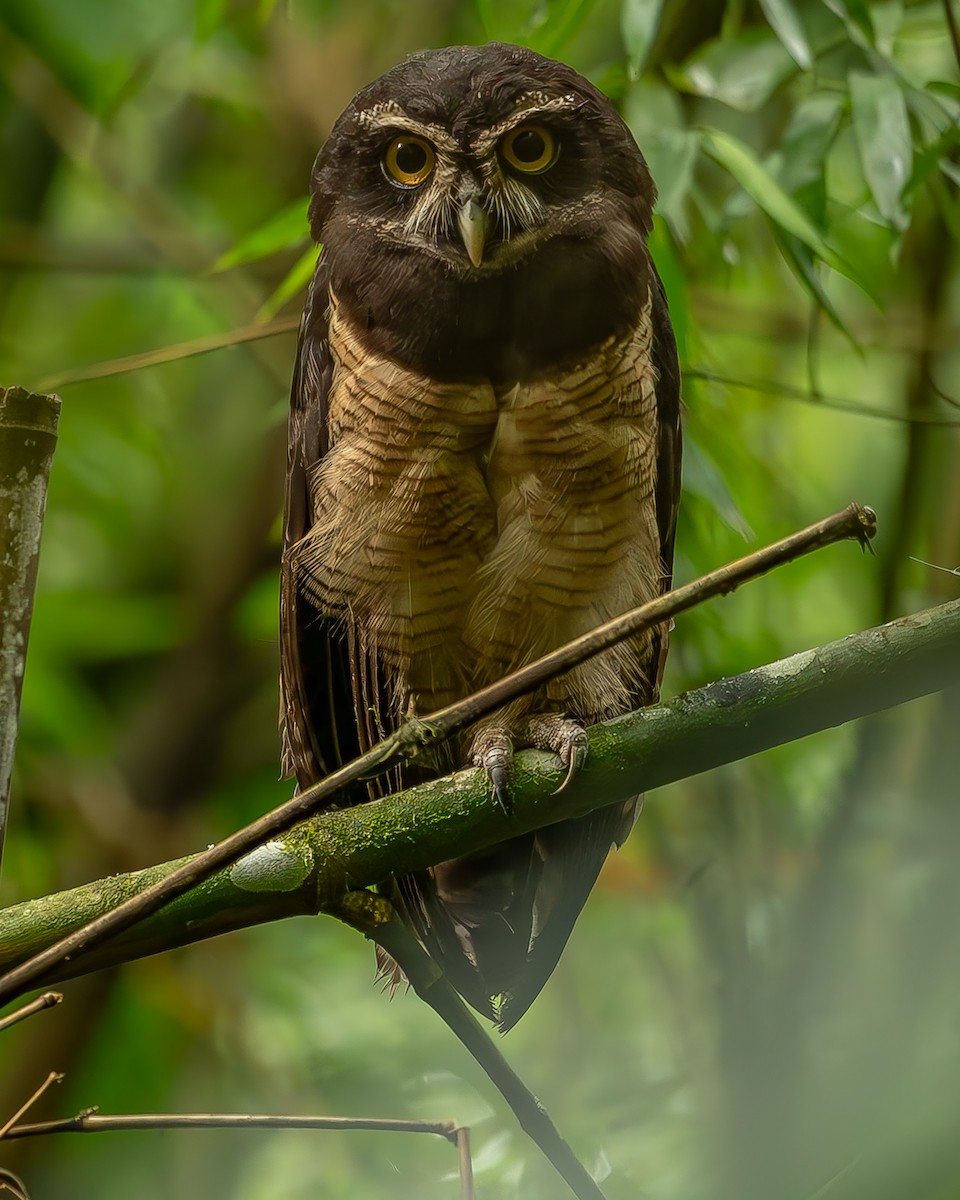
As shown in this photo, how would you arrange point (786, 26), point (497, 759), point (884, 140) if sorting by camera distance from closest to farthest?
point (497, 759)
point (786, 26)
point (884, 140)

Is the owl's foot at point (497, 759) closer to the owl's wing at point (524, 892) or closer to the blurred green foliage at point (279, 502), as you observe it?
the owl's wing at point (524, 892)

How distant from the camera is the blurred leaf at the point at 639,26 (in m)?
2.55

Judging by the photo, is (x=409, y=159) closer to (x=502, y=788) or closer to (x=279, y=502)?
(x=502, y=788)

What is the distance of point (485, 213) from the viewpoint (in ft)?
7.95

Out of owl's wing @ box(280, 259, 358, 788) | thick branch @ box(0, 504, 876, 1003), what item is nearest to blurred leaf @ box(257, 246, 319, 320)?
owl's wing @ box(280, 259, 358, 788)

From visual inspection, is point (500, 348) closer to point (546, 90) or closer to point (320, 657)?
point (546, 90)

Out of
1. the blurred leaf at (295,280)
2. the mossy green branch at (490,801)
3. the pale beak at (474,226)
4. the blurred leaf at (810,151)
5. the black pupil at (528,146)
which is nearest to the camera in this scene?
the mossy green branch at (490,801)

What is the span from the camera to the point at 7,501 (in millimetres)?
1559

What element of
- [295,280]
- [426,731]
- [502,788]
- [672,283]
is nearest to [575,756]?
[502,788]

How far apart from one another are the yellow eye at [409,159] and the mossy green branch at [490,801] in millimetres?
1212

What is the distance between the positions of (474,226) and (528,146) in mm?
244

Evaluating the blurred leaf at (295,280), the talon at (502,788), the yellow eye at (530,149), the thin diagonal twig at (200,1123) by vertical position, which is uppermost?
the blurred leaf at (295,280)

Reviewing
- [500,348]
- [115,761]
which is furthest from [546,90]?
[115,761]

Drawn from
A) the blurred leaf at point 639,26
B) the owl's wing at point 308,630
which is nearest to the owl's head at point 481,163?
the blurred leaf at point 639,26
